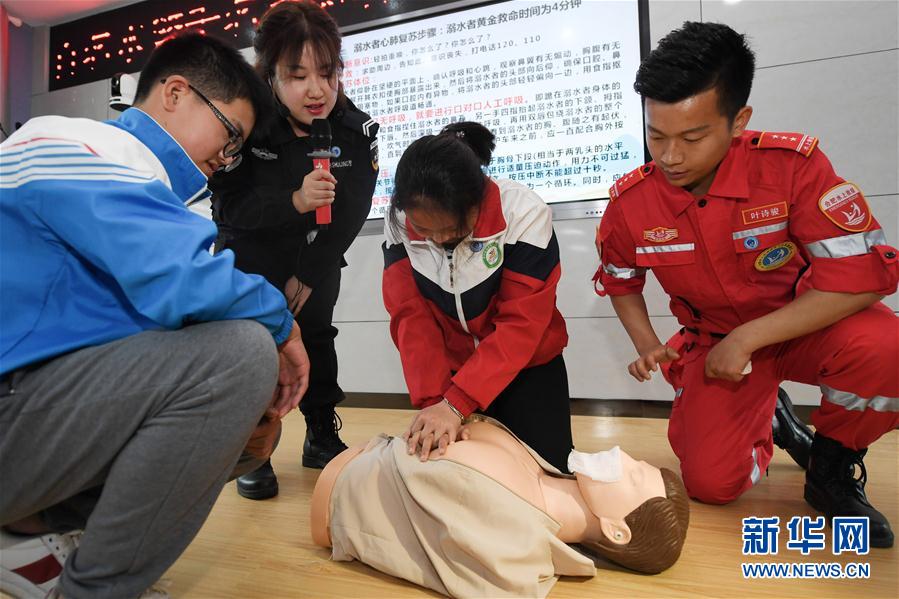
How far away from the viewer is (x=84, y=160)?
0.80 meters

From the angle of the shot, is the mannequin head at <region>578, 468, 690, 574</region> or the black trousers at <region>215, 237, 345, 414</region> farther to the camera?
the black trousers at <region>215, 237, 345, 414</region>

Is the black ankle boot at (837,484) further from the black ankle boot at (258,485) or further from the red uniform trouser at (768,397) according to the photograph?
the black ankle boot at (258,485)

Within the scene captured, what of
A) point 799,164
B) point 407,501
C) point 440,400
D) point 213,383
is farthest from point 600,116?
point 213,383

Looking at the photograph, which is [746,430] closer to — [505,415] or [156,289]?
[505,415]

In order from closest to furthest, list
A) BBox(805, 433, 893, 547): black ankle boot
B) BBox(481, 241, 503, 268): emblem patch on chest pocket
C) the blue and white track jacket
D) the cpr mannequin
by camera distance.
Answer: the blue and white track jacket < the cpr mannequin < BBox(805, 433, 893, 547): black ankle boot < BBox(481, 241, 503, 268): emblem patch on chest pocket

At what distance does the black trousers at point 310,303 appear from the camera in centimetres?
173

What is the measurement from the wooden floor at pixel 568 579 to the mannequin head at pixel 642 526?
0.04 metres

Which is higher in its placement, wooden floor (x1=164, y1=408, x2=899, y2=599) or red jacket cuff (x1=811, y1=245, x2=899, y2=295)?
red jacket cuff (x1=811, y1=245, x2=899, y2=295)

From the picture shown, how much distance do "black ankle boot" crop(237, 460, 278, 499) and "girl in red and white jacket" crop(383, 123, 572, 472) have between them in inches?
19.7

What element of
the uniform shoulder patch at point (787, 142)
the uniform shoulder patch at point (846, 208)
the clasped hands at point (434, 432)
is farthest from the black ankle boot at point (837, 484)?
the clasped hands at point (434, 432)

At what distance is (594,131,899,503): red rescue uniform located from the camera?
127cm

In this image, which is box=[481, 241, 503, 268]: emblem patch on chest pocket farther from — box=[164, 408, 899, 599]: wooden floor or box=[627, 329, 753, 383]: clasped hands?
box=[164, 408, 899, 599]: wooden floor

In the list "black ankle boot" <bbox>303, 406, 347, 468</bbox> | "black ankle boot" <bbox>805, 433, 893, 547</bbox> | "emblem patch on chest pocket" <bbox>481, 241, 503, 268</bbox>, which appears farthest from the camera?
"black ankle boot" <bbox>303, 406, 347, 468</bbox>

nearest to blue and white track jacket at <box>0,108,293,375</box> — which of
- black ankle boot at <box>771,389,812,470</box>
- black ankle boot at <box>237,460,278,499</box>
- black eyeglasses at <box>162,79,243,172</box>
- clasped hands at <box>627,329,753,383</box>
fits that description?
black eyeglasses at <box>162,79,243,172</box>
